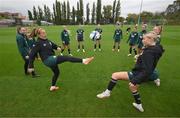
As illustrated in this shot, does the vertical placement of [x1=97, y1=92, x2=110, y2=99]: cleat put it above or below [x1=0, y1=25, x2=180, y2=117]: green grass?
above

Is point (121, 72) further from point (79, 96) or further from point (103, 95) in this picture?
point (79, 96)

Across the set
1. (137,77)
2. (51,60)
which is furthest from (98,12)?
(137,77)

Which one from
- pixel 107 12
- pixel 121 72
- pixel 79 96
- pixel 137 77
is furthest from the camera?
pixel 107 12

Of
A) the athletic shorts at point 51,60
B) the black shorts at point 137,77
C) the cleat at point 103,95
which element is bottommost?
the cleat at point 103,95

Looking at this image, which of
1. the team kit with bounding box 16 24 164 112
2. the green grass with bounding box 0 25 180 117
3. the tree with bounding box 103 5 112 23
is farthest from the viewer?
the tree with bounding box 103 5 112 23

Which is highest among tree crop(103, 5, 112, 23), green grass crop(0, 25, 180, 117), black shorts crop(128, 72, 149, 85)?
tree crop(103, 5, 112, 23)

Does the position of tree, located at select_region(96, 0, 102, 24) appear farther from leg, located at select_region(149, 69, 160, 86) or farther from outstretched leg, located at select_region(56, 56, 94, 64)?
outstretched leg, located at select_region(56, 56, 94, 64)

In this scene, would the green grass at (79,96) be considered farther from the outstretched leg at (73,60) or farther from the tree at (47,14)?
the tree at (47,14)

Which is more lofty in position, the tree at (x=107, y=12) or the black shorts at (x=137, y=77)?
the tree at (x=107, y=12)

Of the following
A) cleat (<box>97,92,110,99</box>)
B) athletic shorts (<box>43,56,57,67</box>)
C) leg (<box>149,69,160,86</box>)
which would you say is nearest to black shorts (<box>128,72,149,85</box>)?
cleat (<box>97,92,110,99</box>)

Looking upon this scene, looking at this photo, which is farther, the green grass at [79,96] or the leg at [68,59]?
the leg at [68,59]

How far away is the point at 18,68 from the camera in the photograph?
31.7 ft

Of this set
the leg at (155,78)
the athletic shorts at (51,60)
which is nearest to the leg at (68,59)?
the athletic shorts at (51,60)

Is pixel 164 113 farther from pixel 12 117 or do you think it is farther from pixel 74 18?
pixel 74 18
